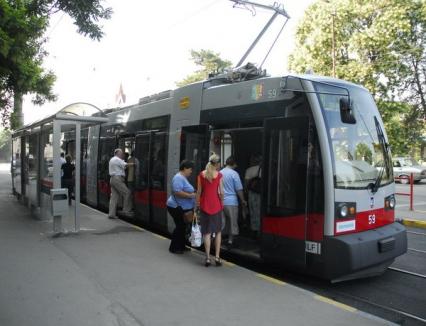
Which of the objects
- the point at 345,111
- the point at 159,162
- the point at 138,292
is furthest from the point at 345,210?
the point at 159,162

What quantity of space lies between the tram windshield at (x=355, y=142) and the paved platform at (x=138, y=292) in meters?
1.65

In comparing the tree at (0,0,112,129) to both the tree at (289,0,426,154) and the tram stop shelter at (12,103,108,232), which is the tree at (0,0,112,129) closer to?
the tram stop shelter at (12,103,108,232)

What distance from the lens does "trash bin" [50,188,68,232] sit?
→ 8.91 m

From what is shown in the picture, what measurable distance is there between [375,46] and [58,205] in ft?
69.1

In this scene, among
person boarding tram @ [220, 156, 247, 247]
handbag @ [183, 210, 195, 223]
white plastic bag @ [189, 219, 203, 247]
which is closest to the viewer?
white plastic bag @ [189, 219, 203, 247]

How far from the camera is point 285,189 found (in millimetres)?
6137

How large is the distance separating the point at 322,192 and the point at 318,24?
22102 mm


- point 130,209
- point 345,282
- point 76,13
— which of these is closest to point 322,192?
point 345,282

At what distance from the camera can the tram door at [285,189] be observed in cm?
594

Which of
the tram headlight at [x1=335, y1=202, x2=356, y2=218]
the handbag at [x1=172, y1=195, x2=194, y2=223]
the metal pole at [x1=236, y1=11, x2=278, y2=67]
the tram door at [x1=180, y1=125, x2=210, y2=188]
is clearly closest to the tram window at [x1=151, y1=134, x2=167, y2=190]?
the tram door at [x1=180, y1=125, x2=210, y2=188]

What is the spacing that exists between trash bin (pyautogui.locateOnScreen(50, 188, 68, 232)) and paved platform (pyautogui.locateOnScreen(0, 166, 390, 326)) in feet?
3.04

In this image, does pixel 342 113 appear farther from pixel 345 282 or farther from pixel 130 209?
pixel 130 209

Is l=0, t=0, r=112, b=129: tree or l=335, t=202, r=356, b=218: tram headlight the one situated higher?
l=0, t=0, r=112, b=129: tree

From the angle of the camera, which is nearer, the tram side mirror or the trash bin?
the tram side mirror
